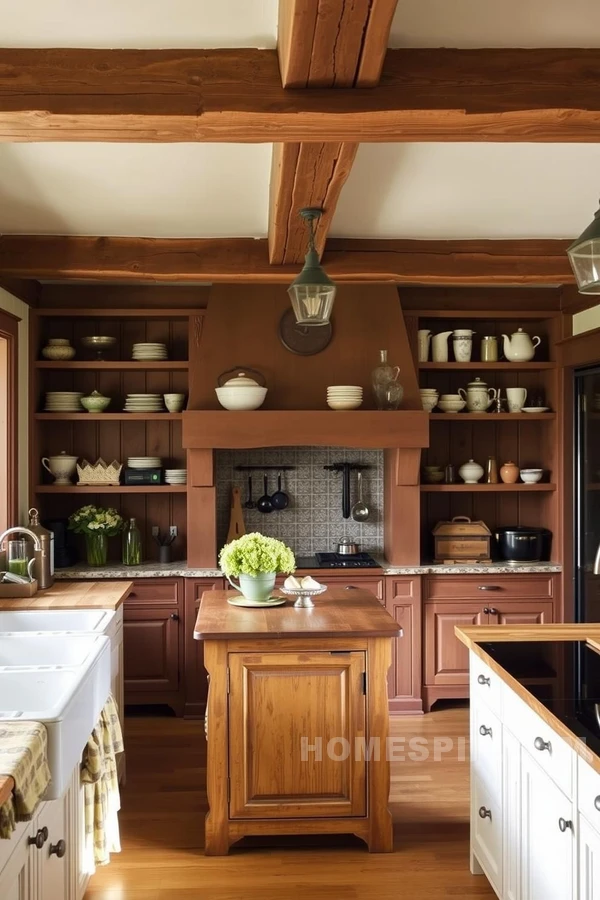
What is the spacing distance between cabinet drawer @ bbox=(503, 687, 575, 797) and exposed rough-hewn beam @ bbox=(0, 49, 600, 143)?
5.38 feet

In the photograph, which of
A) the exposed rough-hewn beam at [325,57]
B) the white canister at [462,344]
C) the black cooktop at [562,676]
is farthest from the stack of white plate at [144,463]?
the black cooktop at [562,676]

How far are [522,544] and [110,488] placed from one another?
8.25 feet

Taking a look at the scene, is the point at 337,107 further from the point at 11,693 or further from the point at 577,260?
the point at 11,693

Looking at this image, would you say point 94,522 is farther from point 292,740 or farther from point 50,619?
point 292,740

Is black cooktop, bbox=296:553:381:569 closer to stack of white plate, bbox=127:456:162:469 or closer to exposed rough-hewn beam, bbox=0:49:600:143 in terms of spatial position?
stack of white plate, bbox=127:456:162:469

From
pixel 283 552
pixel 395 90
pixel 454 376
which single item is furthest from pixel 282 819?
pixel 454 376

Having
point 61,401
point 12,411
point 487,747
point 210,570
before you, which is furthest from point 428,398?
point 487,747

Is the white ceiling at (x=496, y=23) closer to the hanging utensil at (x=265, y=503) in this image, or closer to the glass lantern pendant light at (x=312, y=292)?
the glass lantern pendant light at (x=312, y=292)

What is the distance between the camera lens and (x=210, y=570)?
197 inches

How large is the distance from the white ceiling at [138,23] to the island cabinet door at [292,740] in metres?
2.12

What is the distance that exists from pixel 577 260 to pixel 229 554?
1.99 metres

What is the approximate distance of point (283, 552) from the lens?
3588 millimetres

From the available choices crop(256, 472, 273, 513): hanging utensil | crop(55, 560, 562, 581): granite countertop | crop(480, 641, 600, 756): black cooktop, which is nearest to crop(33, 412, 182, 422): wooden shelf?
crop(256, 472, 273, 513): hanging utensil

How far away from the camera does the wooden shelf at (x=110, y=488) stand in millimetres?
5131
